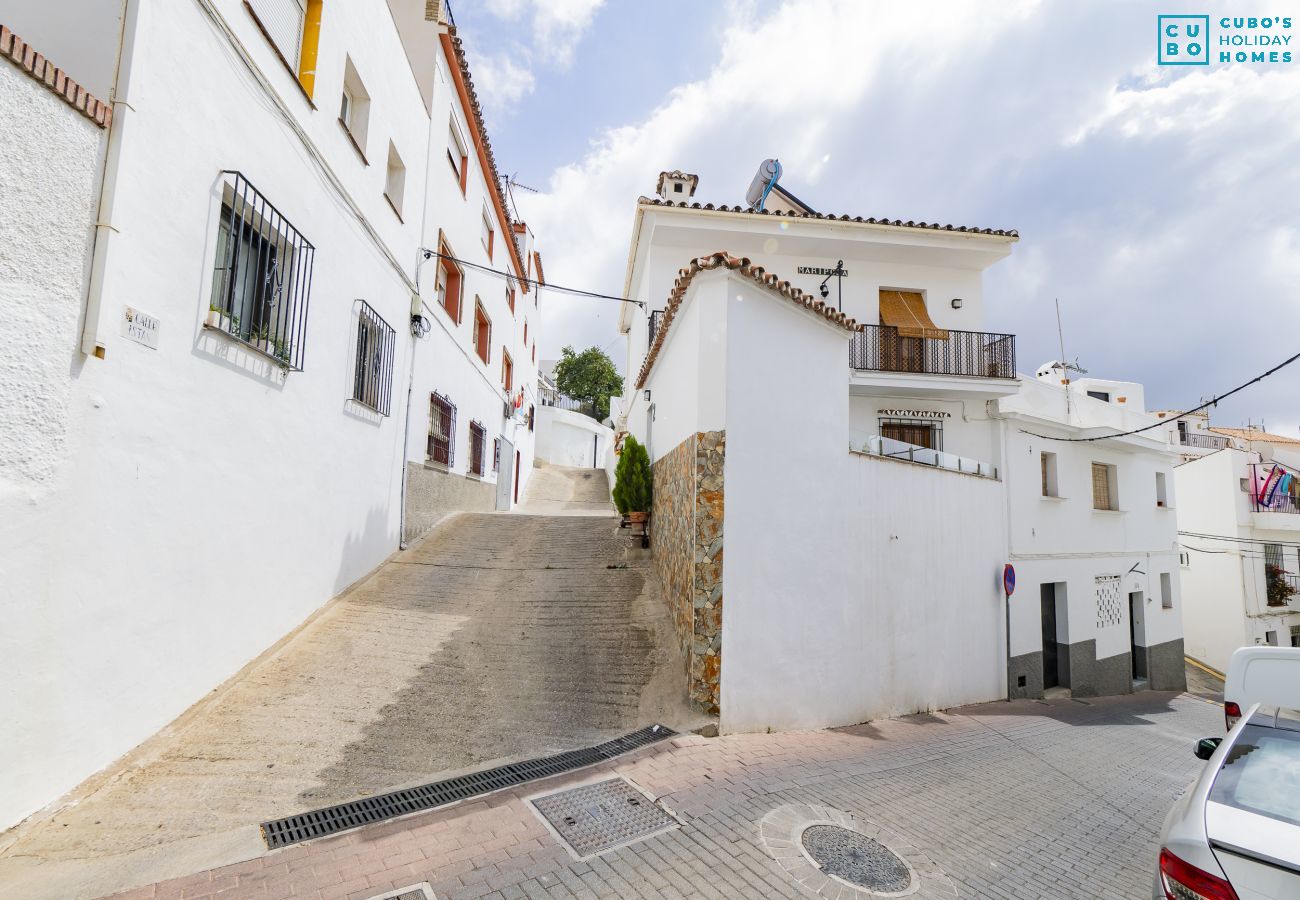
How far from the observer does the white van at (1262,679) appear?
13.1ft

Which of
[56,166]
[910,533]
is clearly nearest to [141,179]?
[56,166]

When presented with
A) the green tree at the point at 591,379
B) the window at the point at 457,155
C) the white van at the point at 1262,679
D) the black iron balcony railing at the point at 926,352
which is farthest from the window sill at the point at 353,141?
the green tree at the point at 591,379

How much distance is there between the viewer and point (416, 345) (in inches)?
364

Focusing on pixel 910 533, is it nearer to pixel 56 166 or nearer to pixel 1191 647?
pixel 56 166

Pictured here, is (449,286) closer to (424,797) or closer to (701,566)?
(701,566)

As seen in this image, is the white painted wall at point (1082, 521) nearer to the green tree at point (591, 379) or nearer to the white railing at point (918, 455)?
the white railing at point (918, 455)

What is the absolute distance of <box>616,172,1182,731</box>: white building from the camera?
5629 millimetres

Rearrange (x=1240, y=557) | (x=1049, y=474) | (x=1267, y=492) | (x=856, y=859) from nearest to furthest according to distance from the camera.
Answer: (x=856, y=859)
(x=1049, y=474)
(x=1240, y=557)
(x=1267, y=492)

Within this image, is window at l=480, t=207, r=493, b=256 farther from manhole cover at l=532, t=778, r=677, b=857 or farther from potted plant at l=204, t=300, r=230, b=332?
manhole cover at l=532, t=778, r=677, b=857

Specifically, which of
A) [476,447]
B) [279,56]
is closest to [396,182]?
[279,56]

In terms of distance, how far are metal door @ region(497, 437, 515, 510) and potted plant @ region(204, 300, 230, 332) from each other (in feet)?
37.3

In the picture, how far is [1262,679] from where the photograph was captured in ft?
13.8

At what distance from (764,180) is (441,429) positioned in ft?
32.3

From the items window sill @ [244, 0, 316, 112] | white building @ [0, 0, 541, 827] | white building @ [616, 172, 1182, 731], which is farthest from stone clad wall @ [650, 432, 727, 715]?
window sill @ [244, 0, 316, 112]
